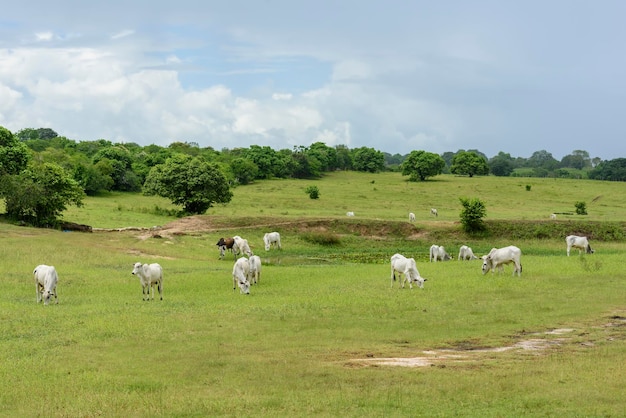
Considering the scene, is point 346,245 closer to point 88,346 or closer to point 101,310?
point 101,310

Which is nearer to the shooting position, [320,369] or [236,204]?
[320,369]

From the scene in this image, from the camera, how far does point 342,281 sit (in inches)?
1149

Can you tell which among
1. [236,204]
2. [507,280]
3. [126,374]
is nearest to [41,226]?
[236,204]

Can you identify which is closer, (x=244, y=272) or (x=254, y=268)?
(x=244, y=272)

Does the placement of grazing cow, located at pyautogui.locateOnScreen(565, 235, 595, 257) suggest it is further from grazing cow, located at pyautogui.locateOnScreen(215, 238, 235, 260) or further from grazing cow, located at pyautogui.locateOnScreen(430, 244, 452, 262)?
grazing cow, located at pyautogui.locateOnScreen(215, 238, 235, 260)

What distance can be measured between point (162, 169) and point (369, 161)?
243 feet

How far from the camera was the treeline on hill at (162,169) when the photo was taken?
165 feet

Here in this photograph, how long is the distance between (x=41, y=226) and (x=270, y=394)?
41.5m

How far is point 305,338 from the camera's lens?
700 inches

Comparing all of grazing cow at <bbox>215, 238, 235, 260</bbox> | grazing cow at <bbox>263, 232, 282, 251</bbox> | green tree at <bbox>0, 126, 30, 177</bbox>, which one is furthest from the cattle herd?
green tree at <bbox>0, 126, 30, 177</bbox>

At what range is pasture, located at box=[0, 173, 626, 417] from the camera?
39.7 feet

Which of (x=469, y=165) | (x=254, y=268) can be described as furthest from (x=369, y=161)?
(x=254, y=268)

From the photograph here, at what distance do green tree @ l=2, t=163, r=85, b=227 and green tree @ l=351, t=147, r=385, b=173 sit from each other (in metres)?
84.1

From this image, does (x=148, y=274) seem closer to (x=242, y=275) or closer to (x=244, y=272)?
(x=242, y=275)
